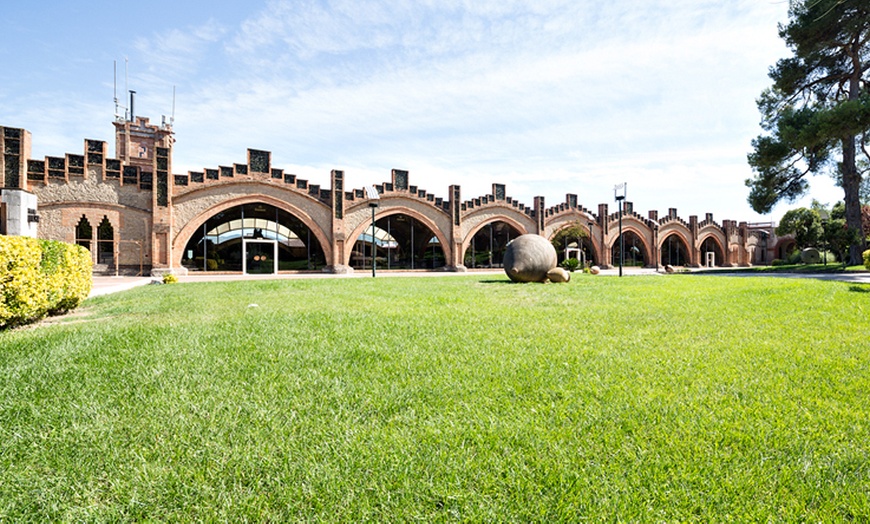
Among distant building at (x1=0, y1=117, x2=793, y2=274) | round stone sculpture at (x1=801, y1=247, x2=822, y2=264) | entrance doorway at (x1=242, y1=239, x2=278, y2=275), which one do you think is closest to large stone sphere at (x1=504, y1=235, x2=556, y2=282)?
distant building at (x1=0, y1=117, x2=793, y2=274)

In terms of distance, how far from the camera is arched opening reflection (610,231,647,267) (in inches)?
1796

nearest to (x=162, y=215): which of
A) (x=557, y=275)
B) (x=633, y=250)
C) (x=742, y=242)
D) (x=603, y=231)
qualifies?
(x=557, y=275)

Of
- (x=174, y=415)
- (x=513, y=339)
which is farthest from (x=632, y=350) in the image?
(x=174, y=415)

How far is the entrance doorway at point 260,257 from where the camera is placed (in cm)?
2756

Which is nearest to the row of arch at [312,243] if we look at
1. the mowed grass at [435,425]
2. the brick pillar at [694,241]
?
the brick pillar at [694,241]

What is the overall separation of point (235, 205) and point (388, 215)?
1081cm

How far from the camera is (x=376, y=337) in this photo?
5.36 meters

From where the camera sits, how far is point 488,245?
1465 inches

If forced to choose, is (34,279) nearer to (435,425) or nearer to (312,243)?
(435,425)

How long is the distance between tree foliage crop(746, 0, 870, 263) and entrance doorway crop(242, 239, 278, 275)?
1230 inches

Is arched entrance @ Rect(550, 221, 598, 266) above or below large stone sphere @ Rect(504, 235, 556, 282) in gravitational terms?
above

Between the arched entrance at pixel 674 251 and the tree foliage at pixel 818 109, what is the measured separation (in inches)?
836

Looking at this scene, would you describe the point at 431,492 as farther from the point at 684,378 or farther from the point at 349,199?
the point at 349,199

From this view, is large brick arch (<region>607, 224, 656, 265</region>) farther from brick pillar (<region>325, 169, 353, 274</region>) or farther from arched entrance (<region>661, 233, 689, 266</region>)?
brick pillar (<region>325, 169, 353, 274</region>)
